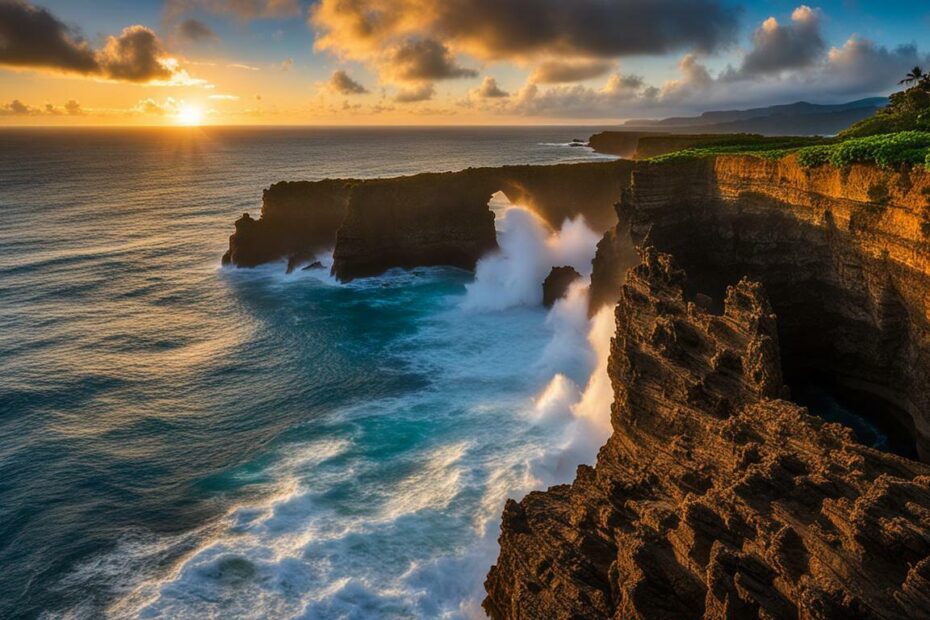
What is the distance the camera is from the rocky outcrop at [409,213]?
6141 cm

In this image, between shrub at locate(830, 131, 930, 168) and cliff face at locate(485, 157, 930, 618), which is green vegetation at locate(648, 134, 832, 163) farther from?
shrub at locate(830, 131, 930, 168)

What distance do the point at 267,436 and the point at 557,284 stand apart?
28.2 meters

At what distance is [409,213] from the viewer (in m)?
62.6

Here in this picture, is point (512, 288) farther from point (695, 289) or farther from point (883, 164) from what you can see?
point (883, 164)

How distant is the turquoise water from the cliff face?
6110mm

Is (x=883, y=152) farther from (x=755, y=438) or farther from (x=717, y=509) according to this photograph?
(x=717, y=509)

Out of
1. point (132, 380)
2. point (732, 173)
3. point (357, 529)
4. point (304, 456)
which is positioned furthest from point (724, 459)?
point (132, 380)

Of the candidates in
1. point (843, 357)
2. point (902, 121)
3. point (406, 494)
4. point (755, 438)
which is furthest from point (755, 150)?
point (406, 494)

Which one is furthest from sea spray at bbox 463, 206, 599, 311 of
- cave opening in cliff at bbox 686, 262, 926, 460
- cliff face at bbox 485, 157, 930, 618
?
cave opening in cliff at bbox 686, 262, 926, 460

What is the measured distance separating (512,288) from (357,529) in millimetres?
33070

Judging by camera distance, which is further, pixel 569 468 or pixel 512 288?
pixel 512 288

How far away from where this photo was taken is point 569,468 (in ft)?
89.6

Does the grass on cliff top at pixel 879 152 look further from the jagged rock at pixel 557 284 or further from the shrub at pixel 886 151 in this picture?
the jagged rock at pixel 557 284

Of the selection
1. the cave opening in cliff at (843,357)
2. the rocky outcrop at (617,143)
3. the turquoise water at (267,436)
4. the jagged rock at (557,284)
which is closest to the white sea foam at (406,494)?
the turquoise water at (267,436)
